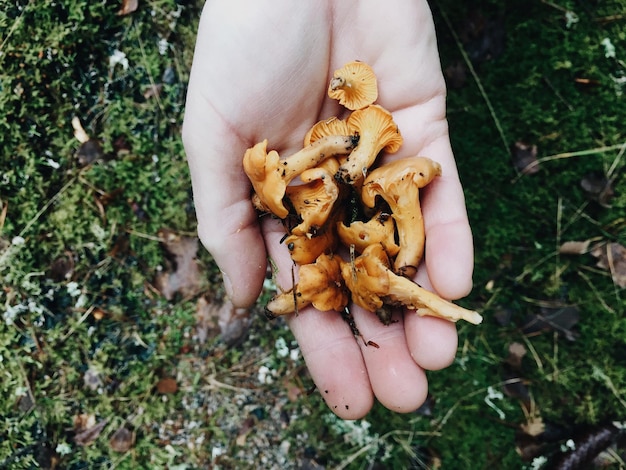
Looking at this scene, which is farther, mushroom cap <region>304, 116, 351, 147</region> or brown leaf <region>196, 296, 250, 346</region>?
brown leaf <region>196, 296, 250, 346</region>

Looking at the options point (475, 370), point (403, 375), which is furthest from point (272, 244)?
point (475, 370)

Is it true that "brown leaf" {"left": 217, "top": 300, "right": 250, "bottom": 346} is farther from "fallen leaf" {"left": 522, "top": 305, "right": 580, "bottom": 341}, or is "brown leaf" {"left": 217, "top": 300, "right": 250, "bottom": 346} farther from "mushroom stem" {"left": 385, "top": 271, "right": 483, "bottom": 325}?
"fallen leaf" {"left": 522, "top": 305, "right": 580, "bottom": 341}

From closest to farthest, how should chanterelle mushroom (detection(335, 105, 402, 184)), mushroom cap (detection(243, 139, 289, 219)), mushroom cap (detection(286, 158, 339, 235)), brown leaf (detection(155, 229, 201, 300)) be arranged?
mushroom cap (detection(243, 139, 289, 219)), mushroom cap (detection(286, 158, 339, 235)), chanterelle mushroom (detection(335, 105, 402, 184)), brown leaf (detection(155, 229, 201, 300))

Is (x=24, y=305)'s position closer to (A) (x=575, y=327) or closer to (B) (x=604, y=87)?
(A) (x=575, y=327)

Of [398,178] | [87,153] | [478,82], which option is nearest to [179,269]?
[87,153]

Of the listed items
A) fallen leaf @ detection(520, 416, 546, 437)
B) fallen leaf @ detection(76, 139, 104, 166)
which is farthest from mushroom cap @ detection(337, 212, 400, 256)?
fallen leaf @ detection(76, 139, 104, 166)
